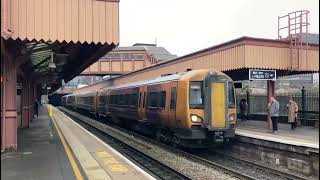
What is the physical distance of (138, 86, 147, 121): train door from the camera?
63.6 feet

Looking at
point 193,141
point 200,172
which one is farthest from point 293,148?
point 193,141

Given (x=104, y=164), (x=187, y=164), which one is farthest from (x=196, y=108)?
(x=104, y=164)

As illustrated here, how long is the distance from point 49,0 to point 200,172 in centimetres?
586

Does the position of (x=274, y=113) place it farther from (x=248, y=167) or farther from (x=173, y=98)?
(x=248, y=167)

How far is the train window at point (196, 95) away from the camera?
1427 cm

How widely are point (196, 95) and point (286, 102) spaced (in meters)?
10.7

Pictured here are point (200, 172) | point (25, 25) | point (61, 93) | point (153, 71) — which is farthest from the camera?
point (61, 93)

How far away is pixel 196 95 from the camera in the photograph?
47.3 feet

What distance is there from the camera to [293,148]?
11977mm

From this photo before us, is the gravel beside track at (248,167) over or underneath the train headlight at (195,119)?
underneath

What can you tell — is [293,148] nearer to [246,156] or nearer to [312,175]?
[312,175]

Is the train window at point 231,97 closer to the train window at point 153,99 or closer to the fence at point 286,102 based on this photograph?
the train window at point 153,99

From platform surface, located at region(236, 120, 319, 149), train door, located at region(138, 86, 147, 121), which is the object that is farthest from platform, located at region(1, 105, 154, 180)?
platform surface, located at region(236, 120, 319, 149)

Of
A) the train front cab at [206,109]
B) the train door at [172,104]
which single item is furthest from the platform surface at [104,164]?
the train front cab at [206,109]
